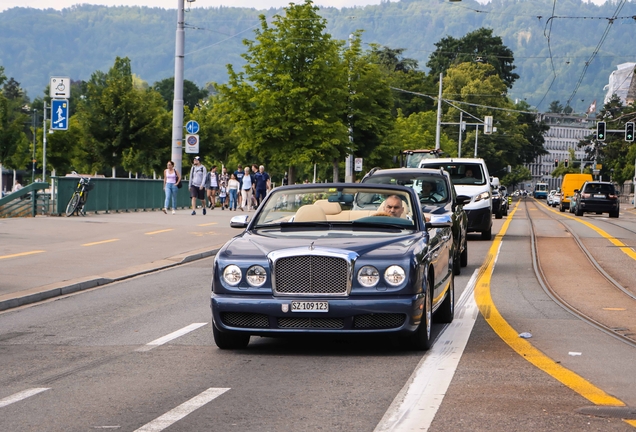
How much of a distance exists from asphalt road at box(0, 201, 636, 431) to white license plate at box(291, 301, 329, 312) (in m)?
0.39

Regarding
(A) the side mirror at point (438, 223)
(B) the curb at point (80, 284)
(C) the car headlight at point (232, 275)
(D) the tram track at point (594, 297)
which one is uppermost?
(A) the side mirror at point (438, 223)

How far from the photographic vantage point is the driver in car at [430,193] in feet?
57.0

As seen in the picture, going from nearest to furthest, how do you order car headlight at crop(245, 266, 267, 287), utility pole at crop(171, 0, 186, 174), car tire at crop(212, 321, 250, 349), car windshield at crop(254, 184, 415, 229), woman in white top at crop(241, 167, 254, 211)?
car headlight at crop(245, 266, 267, 287) → car tire at crop(212, 321, 250, 349) → car windshield at crop(254, 184, 415, 229) → utility pole at crop(171, 0, 186, 174) → woman in white top at crop(241, 167, 254, 211)

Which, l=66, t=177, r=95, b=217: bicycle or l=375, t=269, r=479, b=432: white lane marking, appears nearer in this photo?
l=375, t=269, r=479, b=432: white lane marking

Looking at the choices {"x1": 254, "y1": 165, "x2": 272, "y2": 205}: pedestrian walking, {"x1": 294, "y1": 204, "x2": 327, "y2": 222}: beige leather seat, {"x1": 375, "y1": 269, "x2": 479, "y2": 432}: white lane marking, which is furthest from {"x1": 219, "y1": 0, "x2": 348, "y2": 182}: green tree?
{"x1": 294, "y1": 204, "x2": 327, "y2": 222}: beige leather seat

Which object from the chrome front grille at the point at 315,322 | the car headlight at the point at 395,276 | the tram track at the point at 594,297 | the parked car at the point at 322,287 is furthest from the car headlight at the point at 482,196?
the chrome front grille at the point at 315,322

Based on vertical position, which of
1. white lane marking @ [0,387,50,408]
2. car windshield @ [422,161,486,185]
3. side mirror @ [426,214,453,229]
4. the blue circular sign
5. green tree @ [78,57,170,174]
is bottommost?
white lane marking @ [0,387,50,408]

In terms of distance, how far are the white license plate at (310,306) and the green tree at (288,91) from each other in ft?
91.6

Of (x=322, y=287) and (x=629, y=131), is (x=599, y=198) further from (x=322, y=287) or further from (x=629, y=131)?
(x=322, y=287)

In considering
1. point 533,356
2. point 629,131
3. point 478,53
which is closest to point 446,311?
point 533,356

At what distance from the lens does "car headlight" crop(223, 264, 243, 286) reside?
865cm

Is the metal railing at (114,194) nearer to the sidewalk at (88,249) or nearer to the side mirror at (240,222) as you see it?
the sidewalk at (88,249)

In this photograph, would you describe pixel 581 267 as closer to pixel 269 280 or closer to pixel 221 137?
pixel 269 280

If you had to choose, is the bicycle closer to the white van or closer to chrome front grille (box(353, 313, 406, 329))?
the white van
